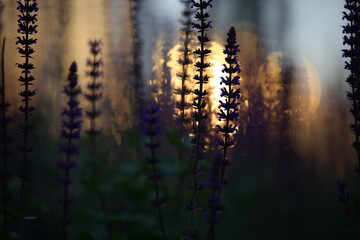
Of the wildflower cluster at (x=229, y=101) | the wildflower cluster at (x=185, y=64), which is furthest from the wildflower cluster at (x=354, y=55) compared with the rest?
the wildflower cluster at (x=185, y=64)

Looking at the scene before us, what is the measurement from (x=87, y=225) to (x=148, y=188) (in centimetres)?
120

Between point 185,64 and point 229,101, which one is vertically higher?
point 185,64

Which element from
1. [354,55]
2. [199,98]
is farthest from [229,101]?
[354,55]

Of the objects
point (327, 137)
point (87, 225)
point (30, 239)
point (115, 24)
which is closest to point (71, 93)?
point (30, 239)

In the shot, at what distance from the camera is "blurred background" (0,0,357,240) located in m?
4.91

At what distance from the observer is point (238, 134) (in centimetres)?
418

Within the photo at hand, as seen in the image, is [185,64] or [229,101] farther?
[185,64]

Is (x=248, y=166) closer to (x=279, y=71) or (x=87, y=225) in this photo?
(x=279, y=71)

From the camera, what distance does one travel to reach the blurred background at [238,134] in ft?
16.1

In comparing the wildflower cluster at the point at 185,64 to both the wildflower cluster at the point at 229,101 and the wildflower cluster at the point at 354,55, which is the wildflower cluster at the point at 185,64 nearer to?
the wildflower cluster at the point at 229,101

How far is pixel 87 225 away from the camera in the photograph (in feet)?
17.4

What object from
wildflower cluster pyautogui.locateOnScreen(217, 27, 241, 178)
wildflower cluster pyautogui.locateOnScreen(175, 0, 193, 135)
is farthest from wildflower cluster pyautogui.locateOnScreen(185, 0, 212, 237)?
wildflower cluster pyautogui.locateOnScreen(175, 0, 193, 135)

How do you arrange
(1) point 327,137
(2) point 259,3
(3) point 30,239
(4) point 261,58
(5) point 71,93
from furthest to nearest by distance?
(2) point 259,3 < (1) point 327,137 < (4) point 261,58 < (3) point 30,239 < (5) point 71,93

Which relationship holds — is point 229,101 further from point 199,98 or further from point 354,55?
point 354,55
